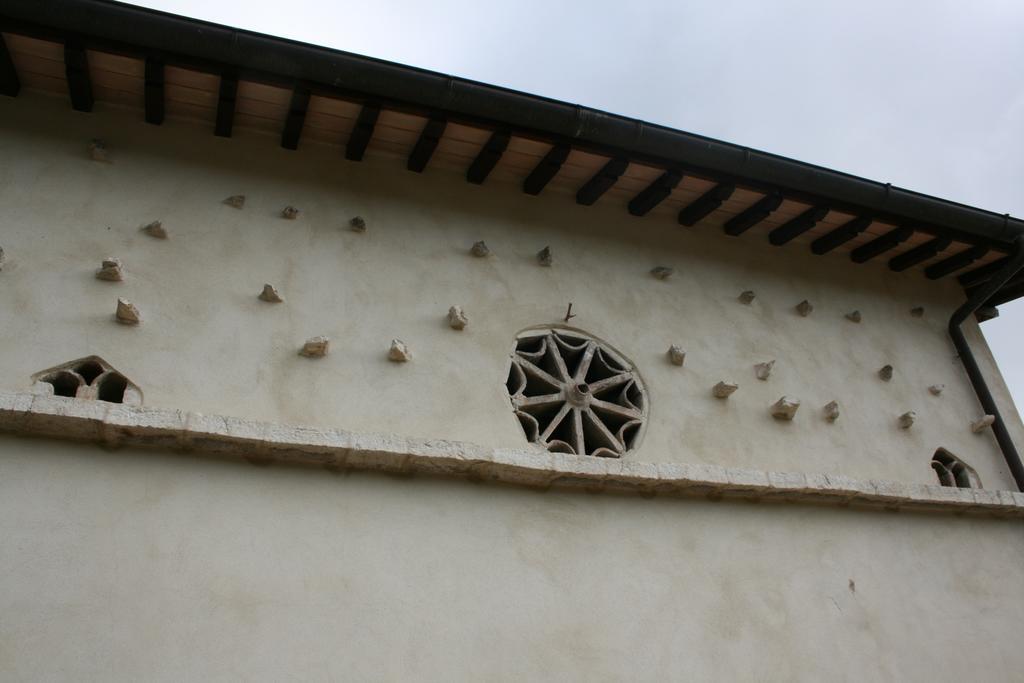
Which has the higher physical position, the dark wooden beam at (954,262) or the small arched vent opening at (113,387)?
the dark wooden beam at (954,262)

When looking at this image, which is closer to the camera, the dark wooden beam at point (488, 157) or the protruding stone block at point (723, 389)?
the dark wooden beam at point (488, 157)

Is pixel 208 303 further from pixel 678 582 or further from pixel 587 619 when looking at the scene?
pixel 678 582

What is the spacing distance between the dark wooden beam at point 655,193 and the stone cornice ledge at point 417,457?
73.5 inches

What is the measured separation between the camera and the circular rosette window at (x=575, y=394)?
472 cm

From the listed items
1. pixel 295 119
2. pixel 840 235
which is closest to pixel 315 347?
pixel 295 119

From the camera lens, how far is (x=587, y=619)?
4.13m

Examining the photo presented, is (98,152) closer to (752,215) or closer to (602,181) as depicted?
(602,181)

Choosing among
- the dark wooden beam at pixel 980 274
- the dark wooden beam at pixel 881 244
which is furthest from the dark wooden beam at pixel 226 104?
the dark wooden beam at pixel 980 274

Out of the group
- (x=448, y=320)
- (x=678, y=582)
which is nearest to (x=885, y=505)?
(x=678, y=582)

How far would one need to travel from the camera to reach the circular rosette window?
4.72m

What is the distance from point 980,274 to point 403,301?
15.9 feet

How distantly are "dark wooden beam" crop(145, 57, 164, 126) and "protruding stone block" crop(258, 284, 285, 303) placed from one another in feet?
3.99

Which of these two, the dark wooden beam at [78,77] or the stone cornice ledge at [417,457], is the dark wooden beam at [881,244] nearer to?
the stone cornice ledge at [417,457]

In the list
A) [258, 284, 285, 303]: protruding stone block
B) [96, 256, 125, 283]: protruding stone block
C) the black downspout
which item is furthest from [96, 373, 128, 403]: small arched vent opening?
the black downspout
